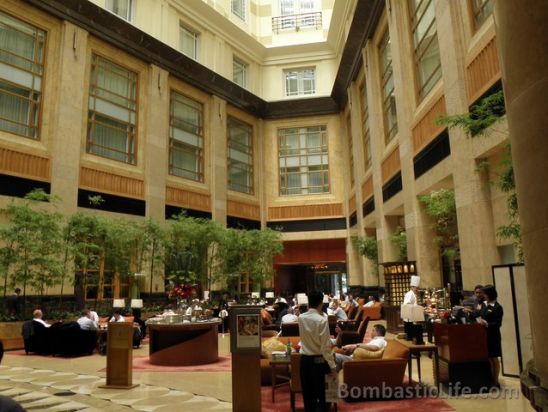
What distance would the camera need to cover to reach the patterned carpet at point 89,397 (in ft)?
19.2

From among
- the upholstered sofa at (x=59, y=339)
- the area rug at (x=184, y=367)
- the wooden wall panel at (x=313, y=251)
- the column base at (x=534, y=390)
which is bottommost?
the area rug at (x=184, y=367)

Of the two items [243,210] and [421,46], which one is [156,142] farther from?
[421,46]

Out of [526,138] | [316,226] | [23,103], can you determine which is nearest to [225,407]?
[526,138]

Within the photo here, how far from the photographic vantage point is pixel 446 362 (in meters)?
6.30

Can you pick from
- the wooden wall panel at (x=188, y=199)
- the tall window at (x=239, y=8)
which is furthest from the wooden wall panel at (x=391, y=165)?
the tall window at (x=239, y=8)

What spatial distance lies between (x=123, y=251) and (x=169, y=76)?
881 centimetres

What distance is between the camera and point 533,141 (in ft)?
8.13

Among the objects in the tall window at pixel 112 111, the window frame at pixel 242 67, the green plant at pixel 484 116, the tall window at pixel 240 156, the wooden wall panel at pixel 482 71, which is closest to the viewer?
the green plant at pixel 484 116

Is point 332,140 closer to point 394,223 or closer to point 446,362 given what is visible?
point 394,223

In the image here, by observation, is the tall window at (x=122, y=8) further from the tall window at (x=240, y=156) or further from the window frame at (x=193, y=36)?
the tall window at (x=240, y=156)

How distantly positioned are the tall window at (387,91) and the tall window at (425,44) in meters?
2.83

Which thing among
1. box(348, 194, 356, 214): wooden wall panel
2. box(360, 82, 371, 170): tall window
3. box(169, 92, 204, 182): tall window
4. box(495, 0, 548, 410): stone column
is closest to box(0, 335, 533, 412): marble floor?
box(495, 0, 548, 410): stone column

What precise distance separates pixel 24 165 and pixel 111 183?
3458 millimetres

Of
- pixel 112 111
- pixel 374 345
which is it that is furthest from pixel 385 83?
pixel 374 345
